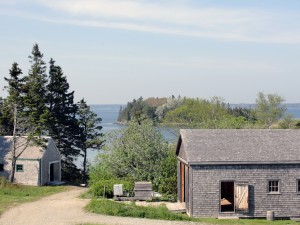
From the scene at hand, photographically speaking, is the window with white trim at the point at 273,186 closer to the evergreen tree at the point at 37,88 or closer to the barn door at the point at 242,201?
the barn door at the point at 242,201

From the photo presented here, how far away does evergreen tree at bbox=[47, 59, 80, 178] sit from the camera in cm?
5081

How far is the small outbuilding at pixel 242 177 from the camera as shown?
2753 cm

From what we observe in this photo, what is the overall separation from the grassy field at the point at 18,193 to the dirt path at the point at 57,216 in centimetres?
109

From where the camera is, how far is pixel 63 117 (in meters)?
51.8

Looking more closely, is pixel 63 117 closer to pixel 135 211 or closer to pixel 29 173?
pixel 29 173

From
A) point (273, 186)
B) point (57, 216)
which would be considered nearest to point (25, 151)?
point (57, 216)

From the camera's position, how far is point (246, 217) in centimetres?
2762

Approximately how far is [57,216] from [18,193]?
10.6 meters

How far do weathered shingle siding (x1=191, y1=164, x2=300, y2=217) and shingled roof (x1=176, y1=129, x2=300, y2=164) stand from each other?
38 centimetres

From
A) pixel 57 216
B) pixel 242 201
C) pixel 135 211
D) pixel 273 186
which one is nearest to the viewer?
pixel 57 216

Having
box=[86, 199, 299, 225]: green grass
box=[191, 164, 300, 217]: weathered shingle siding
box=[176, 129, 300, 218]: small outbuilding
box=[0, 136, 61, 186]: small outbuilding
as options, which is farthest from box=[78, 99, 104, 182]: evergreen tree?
box=[191, 164, 300, 217]: weathered shingle siding

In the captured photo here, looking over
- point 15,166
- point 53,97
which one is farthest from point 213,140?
point 53,97

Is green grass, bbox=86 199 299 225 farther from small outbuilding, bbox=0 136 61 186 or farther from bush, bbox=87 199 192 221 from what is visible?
small outbuilding, bbox=0 136 61 186

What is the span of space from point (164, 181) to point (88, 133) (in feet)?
69.0
